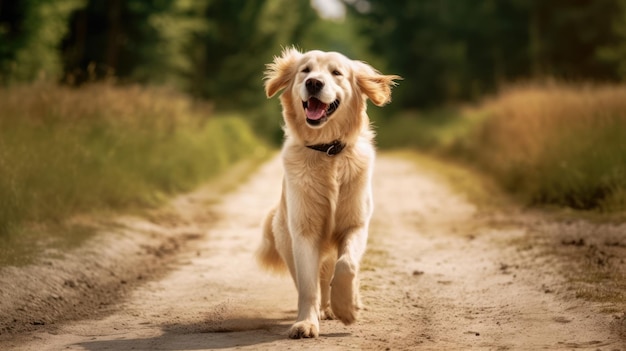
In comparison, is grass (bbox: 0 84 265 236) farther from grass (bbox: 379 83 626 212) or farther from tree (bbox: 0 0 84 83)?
grass (bbox: 379 83 626 212)

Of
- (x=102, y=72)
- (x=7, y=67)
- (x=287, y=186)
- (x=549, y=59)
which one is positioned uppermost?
(x=549, y=59)

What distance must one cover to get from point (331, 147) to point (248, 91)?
988 inches

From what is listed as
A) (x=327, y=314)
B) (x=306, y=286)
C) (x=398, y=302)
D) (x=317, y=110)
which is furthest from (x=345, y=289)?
(x=317, y=110)

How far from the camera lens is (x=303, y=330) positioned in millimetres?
5016

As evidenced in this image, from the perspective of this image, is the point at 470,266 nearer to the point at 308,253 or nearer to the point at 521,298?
the point at 521,298

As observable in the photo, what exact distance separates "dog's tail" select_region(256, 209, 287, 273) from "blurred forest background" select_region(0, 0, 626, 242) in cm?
271

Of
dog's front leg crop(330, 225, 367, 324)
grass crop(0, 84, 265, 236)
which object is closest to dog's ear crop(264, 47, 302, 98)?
dog's front leg crop(330, 225, 367, 324)

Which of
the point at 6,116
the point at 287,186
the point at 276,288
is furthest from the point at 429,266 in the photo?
the point at 6,116

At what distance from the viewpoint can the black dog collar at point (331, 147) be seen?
571cm

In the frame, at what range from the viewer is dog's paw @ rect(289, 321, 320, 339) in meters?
5.01

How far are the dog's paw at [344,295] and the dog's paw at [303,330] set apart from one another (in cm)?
17

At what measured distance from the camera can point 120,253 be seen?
7984mm

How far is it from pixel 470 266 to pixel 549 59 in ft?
89.3

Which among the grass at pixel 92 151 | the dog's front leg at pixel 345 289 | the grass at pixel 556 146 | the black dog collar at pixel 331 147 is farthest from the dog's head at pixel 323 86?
the grass at pixel 556 146
